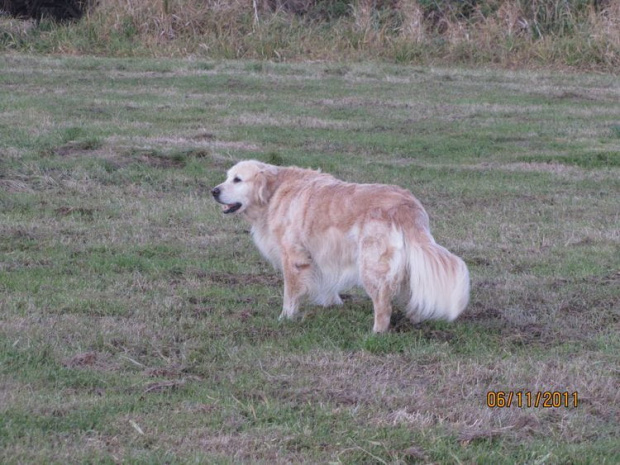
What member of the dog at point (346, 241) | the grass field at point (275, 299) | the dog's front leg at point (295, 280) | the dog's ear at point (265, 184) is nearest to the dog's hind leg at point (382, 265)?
the dog at point (346, 241)

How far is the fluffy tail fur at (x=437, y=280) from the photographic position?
575 centimetres

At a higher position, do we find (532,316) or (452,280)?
(452,280)

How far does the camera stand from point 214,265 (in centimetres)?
772

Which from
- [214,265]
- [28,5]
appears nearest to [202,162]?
[214,265]

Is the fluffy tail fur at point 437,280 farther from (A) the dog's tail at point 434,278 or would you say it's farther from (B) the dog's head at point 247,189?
(B) the dog's head at point 247,189

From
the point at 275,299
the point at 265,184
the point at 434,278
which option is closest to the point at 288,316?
the point at 275,299

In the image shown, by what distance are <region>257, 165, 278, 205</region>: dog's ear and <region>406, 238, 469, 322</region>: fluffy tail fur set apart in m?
1.35

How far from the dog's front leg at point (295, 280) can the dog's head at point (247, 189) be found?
1.73ft

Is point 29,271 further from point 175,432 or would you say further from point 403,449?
point 403,449

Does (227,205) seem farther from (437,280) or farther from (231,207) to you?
(437,280)

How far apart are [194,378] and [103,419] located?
728 mm
